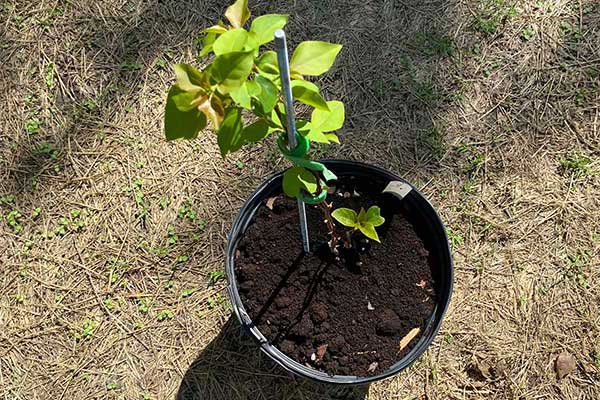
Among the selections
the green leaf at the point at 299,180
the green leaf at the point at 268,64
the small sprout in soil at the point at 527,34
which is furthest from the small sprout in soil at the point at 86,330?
the small sprout in soil at the point at 527,34

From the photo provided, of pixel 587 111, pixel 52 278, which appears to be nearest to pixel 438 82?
pixel 587 111

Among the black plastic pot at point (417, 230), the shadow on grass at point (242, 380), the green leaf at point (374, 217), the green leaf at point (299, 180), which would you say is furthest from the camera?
the shadow on grass at point (242, 380)

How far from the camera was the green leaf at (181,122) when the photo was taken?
90 cm

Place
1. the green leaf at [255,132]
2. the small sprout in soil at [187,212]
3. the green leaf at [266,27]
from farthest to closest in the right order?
the small sprout in soil at [187,212] < the green leaf at [255,132] < the green leaf at [266,27]

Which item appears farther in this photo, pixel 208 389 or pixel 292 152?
pixel 208 389

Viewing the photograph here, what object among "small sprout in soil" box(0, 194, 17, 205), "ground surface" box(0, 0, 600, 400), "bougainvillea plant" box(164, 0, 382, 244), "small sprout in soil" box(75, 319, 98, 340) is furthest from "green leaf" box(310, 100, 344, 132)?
"small sprout in soil" box(0, 194, 17, 205)

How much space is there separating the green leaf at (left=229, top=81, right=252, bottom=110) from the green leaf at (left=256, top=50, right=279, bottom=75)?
3.5 inches

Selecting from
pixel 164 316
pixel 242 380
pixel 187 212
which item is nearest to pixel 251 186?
pixel 187 212

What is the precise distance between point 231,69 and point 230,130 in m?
0.13

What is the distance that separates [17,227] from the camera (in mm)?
2018

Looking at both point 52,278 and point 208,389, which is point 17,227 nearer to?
point 52,278

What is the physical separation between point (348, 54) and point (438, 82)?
349 millimetres

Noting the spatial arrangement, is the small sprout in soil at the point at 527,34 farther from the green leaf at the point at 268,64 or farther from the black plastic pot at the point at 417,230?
the green leaf at the point at 268,64

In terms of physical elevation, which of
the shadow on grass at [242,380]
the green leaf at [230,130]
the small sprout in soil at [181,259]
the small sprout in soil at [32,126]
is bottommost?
the shadow on grass at [242,380]
